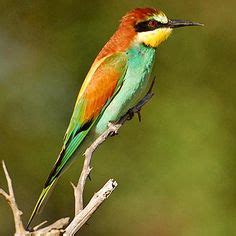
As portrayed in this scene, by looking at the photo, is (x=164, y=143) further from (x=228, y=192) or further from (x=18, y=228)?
(x=18, y=228)

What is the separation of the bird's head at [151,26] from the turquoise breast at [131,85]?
3cm

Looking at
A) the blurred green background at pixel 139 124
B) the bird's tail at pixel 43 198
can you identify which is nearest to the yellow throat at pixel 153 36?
the bird's tail at pixel 43 198

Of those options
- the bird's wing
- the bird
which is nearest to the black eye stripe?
the bird

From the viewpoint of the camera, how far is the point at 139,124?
17.5 ft

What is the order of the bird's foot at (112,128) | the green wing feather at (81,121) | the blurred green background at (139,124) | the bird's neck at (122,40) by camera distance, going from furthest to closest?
1. the blurred green background at (139,124)
2. the bird's neck at (122,40)
3. the green wing feather at (81,121)
4. the bird's foot at (112,128)

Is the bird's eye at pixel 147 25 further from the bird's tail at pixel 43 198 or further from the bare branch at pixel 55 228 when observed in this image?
the bare branch at pixel 55 228

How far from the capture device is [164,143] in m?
5.23

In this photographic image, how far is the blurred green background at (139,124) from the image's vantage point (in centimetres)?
510

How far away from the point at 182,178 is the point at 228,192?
0.25 metres

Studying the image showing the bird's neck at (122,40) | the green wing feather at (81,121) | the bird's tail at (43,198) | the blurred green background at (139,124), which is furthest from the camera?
the blurred green background at (139,124)

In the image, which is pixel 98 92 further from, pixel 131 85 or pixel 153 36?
pixel 153 36

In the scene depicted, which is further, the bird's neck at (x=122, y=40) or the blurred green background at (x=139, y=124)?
the blurred green background at (x=139, y=124)

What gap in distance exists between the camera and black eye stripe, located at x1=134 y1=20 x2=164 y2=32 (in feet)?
10.6

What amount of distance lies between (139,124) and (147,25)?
2.12m
